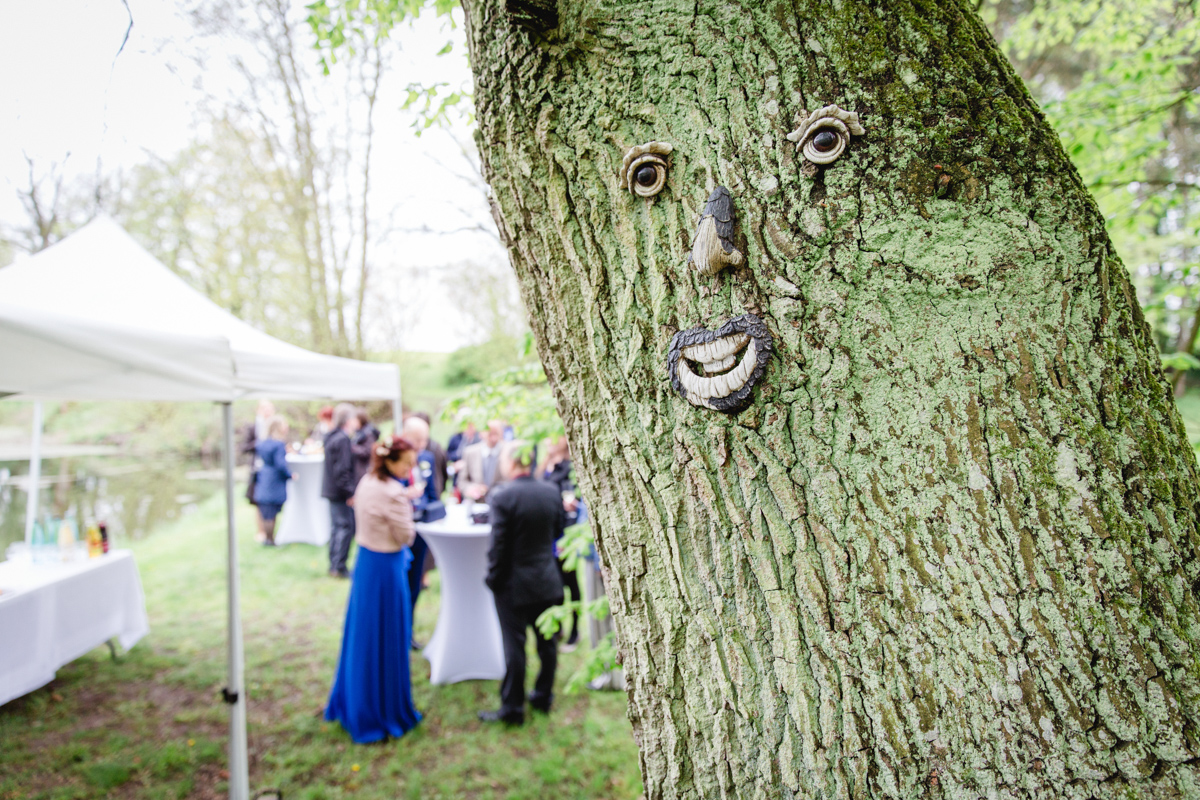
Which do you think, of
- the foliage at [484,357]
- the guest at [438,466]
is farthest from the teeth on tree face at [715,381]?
the foliage at [484,357]

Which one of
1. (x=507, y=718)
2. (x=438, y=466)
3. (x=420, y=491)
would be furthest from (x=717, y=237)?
(x=438, y=466)

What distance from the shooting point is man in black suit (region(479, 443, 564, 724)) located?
372cm

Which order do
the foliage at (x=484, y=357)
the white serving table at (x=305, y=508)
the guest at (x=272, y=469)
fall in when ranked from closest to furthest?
the guest at (x=272, y=469) < the white serving table at (x=305, y=508) < the foliage at (x=484, y=357)

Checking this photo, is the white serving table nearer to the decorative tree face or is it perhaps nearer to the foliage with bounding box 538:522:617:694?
the foliage with bounding box 538:522:617:694

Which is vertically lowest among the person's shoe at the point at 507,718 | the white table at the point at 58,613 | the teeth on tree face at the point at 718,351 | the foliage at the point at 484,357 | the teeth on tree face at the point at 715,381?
the person's shoe at the point at 507,718

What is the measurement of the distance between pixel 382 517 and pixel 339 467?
3008mm

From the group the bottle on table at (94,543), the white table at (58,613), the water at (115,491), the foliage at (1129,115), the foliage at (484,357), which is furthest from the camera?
the foliage at (484,357)

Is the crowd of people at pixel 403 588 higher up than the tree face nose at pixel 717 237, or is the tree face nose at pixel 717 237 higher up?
the tree face nose at pixel 717 237

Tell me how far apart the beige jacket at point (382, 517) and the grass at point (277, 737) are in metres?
1.33

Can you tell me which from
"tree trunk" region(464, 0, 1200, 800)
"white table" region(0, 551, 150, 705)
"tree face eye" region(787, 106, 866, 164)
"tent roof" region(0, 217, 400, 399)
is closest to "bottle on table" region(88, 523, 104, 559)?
"white table" region(0, 551, 150, 705)

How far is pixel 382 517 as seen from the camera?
3.66m

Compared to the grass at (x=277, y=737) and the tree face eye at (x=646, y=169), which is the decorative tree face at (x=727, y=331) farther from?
the grass at (x=277, y=737)

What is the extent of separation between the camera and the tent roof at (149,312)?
2.72 metres

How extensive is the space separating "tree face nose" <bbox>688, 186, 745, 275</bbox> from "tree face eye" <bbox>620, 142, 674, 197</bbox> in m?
0.10
